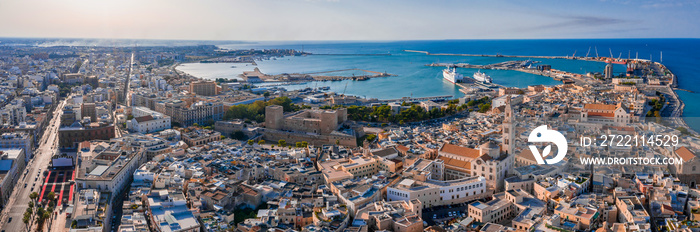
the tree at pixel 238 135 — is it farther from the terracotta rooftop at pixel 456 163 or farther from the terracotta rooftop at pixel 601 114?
the terracotta rooftop at pixel 601 114

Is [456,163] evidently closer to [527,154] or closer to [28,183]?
[527,154]

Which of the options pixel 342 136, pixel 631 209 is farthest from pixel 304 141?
pixel 631 209

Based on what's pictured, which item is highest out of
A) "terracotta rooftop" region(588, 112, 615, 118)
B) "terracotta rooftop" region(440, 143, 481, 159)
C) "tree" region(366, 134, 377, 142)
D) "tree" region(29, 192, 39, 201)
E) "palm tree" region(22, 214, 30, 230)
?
"terracotta rooftop" region(588, 112, 615, 118)

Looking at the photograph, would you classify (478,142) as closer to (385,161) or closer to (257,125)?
(385,161)

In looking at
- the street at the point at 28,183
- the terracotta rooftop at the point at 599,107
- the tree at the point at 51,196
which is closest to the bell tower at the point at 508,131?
the terracotta rooftop at the point at 599,107

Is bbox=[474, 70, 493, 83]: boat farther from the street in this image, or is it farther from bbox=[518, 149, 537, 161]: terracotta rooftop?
the street

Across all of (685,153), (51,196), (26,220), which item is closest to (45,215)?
(26,220)

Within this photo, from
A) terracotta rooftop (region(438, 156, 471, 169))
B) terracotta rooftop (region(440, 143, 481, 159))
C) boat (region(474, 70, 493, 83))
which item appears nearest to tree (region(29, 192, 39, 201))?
terracotta rooftop (region(438, 156, 471, 169))

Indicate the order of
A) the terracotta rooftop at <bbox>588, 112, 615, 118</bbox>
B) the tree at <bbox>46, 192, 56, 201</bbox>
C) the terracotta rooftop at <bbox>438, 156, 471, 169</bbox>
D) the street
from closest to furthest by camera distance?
the street < the tree at <bbox>46, 192, 56, 201</bbox> < the terracotta rooftop at <bbox>438, 156, 471, 169</bbox> < the terracotta rooftop at <bbox>588, 112, 615, 118</bbox>

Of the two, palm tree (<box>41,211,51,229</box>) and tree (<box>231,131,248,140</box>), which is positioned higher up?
tree (<box>231,131,248,140</box>)
